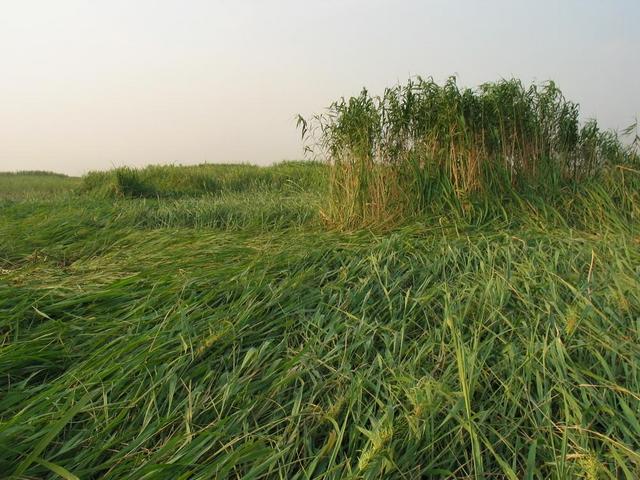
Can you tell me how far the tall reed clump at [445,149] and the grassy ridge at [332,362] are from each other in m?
0.76

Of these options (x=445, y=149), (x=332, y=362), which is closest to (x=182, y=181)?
(x=445, y=149)

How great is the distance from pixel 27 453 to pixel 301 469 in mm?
810

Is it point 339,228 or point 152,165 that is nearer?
point 339,228

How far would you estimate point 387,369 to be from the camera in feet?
5.60

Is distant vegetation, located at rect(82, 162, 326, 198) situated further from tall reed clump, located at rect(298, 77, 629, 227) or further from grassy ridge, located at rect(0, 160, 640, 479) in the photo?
grassy ridge, located at rect(0, 160, 640, 479)

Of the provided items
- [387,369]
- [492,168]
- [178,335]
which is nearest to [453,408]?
[387,369]

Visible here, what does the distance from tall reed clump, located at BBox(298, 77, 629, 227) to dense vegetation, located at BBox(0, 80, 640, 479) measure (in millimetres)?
505

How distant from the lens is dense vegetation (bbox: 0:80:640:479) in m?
1.34

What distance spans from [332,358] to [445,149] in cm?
257

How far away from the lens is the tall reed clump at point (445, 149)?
3.78m

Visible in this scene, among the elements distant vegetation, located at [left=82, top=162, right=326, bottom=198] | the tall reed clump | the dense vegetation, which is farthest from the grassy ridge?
distant vegetation, located at [left=82, top=162, right=326, bottom=198]

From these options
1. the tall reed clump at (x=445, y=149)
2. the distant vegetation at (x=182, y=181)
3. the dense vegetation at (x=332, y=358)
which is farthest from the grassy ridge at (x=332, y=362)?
the distant vegetation at (x=182, y=181)

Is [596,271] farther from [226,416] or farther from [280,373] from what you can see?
[226,416]

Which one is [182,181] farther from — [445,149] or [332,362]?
[332,362]
